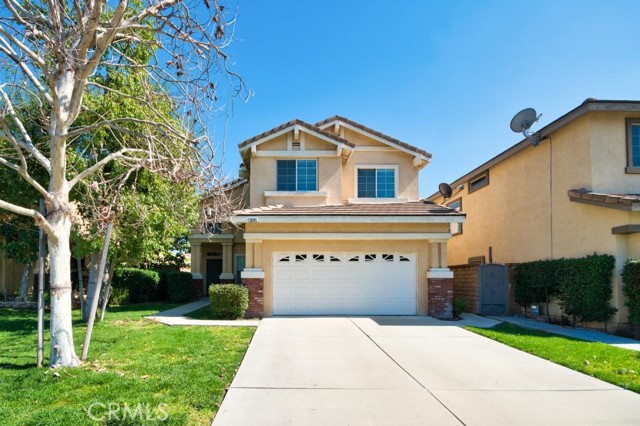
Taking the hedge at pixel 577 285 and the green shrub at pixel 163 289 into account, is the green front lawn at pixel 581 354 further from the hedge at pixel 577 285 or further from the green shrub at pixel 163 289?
the green shrub at pixel 163 289

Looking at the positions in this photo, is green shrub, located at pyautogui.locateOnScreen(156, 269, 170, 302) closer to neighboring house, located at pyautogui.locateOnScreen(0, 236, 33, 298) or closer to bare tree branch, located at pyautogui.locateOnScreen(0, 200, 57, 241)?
neighboring house, located at pyautogui.locateOnScreen(0, 236, 33, 298)

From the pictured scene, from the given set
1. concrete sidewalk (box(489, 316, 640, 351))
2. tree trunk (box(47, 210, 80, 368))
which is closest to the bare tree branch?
tree trunk (box(47, 210, 80, 368))

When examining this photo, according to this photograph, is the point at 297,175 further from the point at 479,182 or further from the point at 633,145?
the point at 633,145

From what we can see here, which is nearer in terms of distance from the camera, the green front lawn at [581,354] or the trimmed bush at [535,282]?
the green front lawn at [581,354]

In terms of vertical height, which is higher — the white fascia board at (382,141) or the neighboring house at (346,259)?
the white fascia board at (382,141)

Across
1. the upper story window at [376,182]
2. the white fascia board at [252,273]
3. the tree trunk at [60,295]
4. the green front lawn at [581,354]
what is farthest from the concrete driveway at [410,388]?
the upper story window at [376,182]

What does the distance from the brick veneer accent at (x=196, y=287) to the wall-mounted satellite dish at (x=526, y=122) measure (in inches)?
609

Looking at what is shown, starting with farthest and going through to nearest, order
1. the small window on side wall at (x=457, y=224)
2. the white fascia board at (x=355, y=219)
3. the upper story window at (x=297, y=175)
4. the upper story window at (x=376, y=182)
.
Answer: the small window on side wall at (x=457, y=224) → the upper story window at (x=376, y=182) → the upper story window at (x=297, y=175) → the white fascia board at (x=355, y=219)

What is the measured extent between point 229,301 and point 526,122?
11.6 metres

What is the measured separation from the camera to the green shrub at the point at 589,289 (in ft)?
40.0

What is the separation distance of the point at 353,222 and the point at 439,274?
3269 mm

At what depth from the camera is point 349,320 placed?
13.9m

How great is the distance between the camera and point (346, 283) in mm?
15102

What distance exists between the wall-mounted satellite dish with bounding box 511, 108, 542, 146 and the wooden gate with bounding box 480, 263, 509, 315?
4.65 metres
